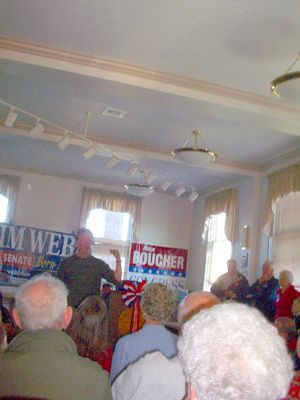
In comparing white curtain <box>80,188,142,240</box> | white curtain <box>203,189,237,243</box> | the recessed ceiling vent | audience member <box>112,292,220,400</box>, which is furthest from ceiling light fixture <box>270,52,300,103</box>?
white curtain <box>80,188,142,240</box>

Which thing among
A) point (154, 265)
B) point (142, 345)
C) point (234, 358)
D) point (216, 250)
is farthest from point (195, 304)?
point (216, 250)

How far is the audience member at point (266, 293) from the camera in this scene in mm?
6375

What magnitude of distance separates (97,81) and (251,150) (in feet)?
11.1

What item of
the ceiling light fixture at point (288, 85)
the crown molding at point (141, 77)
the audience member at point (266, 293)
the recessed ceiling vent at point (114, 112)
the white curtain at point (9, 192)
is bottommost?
the audience member at point (266, 293)

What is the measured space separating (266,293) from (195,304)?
443 cm

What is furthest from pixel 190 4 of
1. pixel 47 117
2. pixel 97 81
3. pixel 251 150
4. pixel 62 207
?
pixel 62 207

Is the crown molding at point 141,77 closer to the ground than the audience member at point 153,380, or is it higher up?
higher up

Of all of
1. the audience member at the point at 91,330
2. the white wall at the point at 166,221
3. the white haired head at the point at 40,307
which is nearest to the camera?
the white haired head at the point at 40,307

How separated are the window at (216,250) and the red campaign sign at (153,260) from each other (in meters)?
0.71

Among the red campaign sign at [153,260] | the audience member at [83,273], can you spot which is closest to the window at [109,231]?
the red campaign sign at [153,260]

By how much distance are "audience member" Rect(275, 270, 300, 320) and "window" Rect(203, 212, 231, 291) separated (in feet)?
9.22

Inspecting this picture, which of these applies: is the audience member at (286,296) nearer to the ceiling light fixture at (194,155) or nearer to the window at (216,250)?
the ceiling light fixture at (194,155)

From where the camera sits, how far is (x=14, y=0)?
145 inches

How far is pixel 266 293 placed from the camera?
6434 mm
